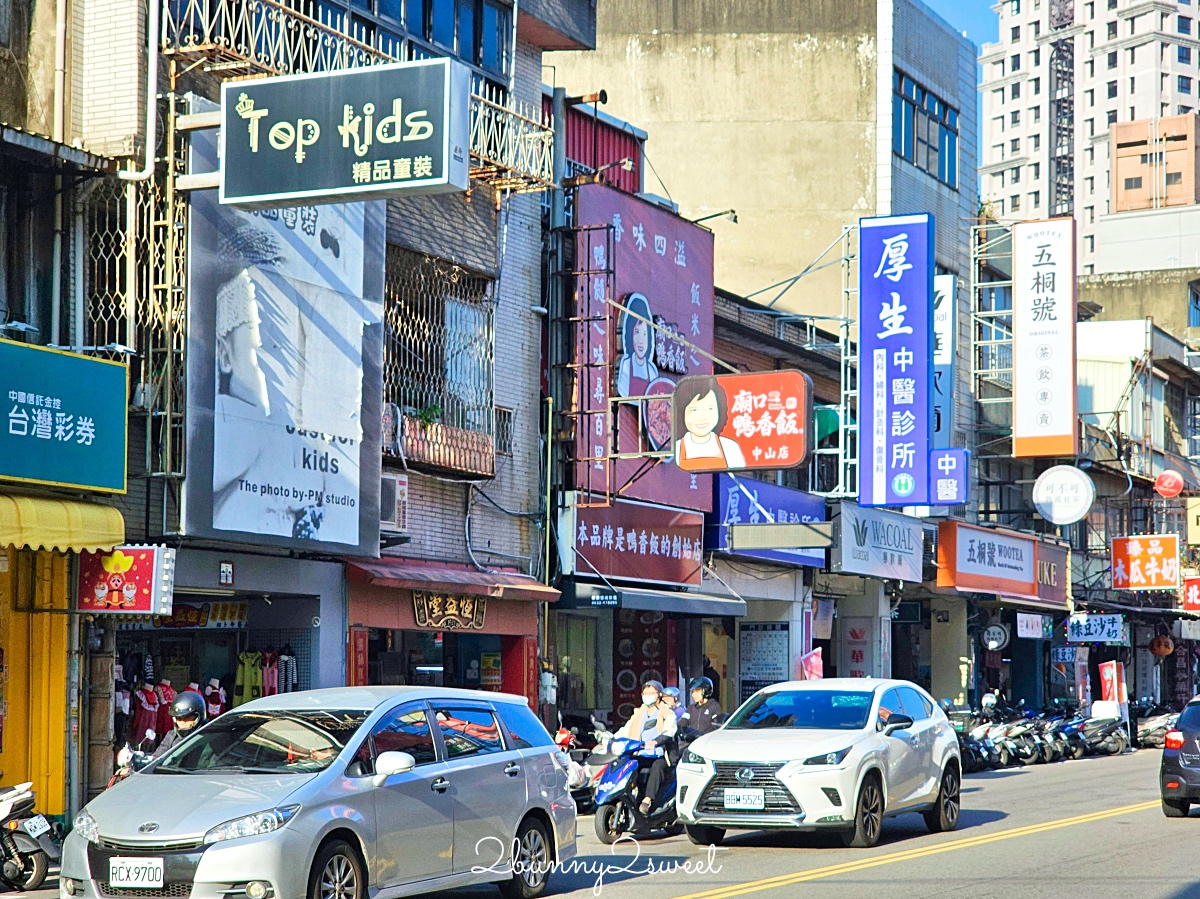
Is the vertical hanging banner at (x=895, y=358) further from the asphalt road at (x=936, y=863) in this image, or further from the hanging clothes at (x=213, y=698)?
the hanging clothes at (x=213, y=698)

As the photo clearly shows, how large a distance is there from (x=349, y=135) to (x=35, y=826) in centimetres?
629

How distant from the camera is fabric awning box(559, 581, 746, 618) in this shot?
76.8 feet

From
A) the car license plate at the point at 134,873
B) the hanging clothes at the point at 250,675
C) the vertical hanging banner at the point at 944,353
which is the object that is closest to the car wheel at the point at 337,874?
the car license plate at the point at 134,873

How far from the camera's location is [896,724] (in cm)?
1616

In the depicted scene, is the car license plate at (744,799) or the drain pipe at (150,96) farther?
the drain pipe at (150,96)

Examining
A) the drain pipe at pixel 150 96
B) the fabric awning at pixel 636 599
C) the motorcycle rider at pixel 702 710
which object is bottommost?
the motorcycle rider at pixel 702 710

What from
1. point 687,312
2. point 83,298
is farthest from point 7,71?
→ point 687,312

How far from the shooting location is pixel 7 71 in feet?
54.9

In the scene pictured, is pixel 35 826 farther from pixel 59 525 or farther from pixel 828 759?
pixel 828 759

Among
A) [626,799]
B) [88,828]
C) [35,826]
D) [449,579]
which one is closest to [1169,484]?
[449,579]

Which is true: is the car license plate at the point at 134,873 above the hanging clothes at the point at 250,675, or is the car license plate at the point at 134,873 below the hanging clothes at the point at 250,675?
below

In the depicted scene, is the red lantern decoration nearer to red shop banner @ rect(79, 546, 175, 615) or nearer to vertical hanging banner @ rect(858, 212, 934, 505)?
vertical hanging banner @ rect(858, 212, 934, 505)

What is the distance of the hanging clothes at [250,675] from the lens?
19.0 meters

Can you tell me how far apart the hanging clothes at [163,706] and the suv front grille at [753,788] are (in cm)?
618
